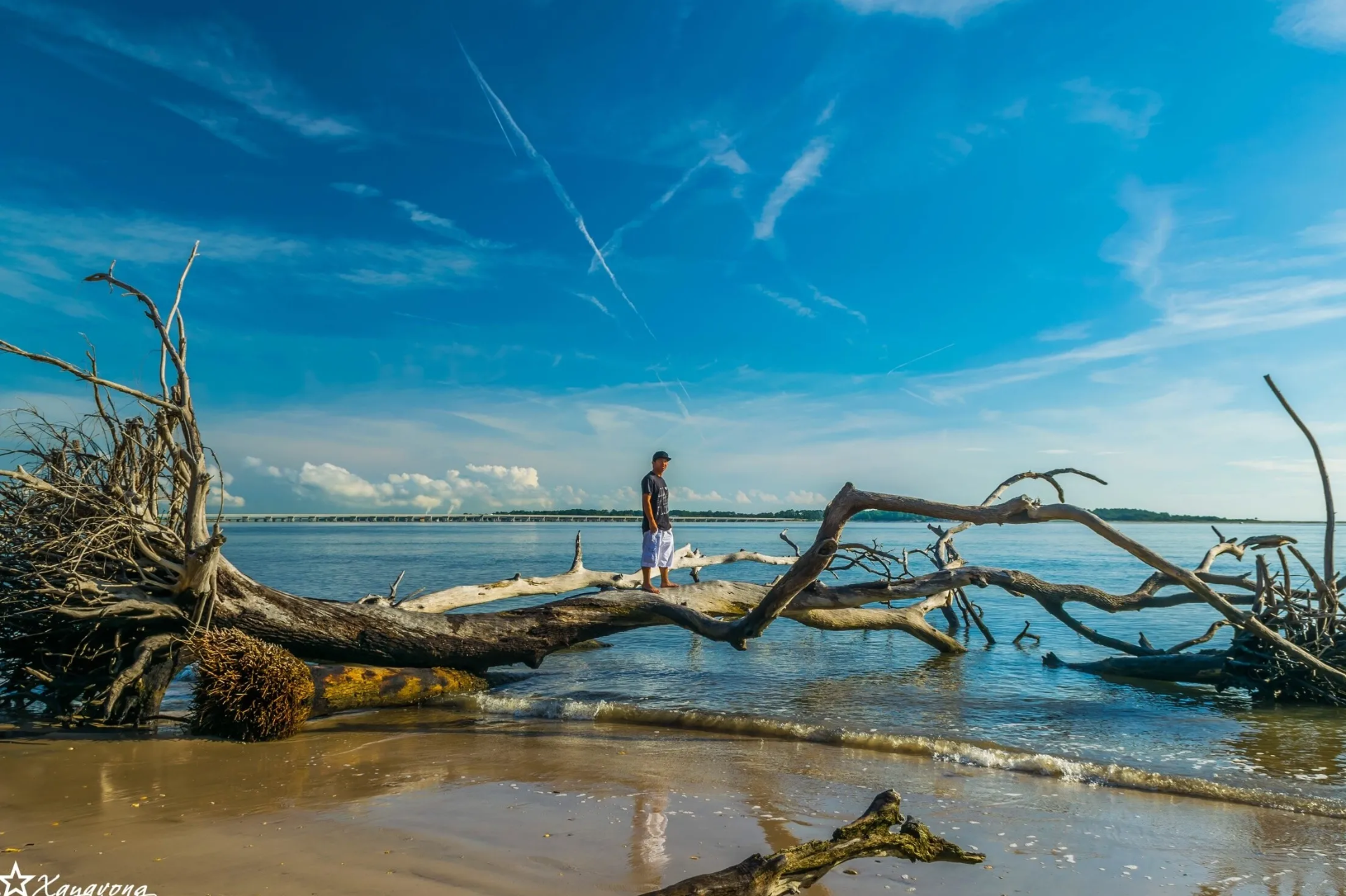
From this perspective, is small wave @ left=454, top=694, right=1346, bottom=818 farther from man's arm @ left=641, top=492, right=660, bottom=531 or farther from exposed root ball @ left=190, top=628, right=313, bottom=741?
man's arm @ left=641, top=492, right=660, bottom=531

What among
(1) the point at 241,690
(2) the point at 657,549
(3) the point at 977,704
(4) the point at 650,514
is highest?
(4) the point at 650,514

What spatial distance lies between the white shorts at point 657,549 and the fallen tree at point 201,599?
4.31 feet

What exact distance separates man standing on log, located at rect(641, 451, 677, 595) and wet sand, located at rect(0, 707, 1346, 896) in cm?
415

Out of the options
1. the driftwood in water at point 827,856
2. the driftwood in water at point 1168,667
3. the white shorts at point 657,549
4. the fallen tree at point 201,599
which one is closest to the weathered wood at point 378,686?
the fallen tree at point 201,599

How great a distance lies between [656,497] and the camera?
1104 cm

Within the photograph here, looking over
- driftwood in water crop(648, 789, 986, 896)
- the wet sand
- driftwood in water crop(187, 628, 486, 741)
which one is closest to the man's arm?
the wet sand

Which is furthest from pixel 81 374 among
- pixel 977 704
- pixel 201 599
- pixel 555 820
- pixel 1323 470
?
pixel 1323 470

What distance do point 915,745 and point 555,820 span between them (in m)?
3.72

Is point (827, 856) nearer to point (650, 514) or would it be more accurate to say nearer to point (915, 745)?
point (915, 745)

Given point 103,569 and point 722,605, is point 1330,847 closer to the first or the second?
point 722,605

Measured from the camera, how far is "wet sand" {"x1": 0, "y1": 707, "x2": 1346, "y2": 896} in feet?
12.6

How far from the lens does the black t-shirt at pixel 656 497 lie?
432 inches

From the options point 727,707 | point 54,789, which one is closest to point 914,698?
point 727,707

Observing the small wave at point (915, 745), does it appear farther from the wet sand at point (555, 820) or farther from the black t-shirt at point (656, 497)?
the black t-shirt at point (656, 497)
